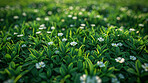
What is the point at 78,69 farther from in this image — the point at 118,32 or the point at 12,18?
the point at 12,18

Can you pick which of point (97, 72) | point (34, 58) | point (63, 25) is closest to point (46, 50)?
point (34, 58)

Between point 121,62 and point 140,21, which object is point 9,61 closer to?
point 121,62

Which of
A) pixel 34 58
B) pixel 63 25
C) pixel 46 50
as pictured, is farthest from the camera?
pixel 63 25

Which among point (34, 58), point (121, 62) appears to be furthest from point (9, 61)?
point (121, 62)

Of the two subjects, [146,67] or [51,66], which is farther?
[51,66]

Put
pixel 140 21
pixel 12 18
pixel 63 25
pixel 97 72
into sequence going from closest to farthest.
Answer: pixel 97 72
pixel 63 25
pixel 140 21
pixel 12 18

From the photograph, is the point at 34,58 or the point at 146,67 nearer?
the point at 146,67

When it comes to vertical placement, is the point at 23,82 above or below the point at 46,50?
below

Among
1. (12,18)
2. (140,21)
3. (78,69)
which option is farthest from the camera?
(12,18)

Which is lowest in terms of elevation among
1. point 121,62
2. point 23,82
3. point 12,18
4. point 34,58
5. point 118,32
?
point 23,82
